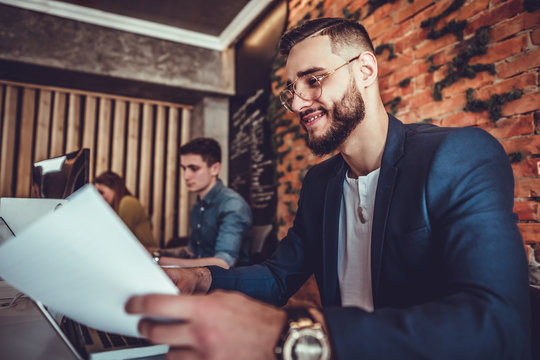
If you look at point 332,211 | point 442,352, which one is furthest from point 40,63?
point 442,352

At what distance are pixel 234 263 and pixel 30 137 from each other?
323 centimetres

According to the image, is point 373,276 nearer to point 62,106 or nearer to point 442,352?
point 442,352

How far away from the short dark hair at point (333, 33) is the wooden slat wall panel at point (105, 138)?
376 centimetres

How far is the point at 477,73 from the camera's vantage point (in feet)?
6.01

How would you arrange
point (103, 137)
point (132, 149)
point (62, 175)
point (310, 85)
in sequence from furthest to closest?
point (132, 149)
point (103, 137)
point (62, 175)
point (310, 85)

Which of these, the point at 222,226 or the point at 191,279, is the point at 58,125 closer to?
the point at 222,226

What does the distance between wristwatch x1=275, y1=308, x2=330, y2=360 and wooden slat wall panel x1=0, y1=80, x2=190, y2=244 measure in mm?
4434

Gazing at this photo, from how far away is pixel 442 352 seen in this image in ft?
1.79

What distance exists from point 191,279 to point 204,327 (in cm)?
52

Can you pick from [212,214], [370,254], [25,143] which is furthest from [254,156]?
[370,254]

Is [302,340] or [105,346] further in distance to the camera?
[105,346]

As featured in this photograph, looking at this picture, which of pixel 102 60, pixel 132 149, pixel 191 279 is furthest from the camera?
pixel 132 149

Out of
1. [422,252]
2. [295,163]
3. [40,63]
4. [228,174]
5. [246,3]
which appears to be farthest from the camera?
[228,174]

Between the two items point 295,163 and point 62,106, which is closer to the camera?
point 295,163
